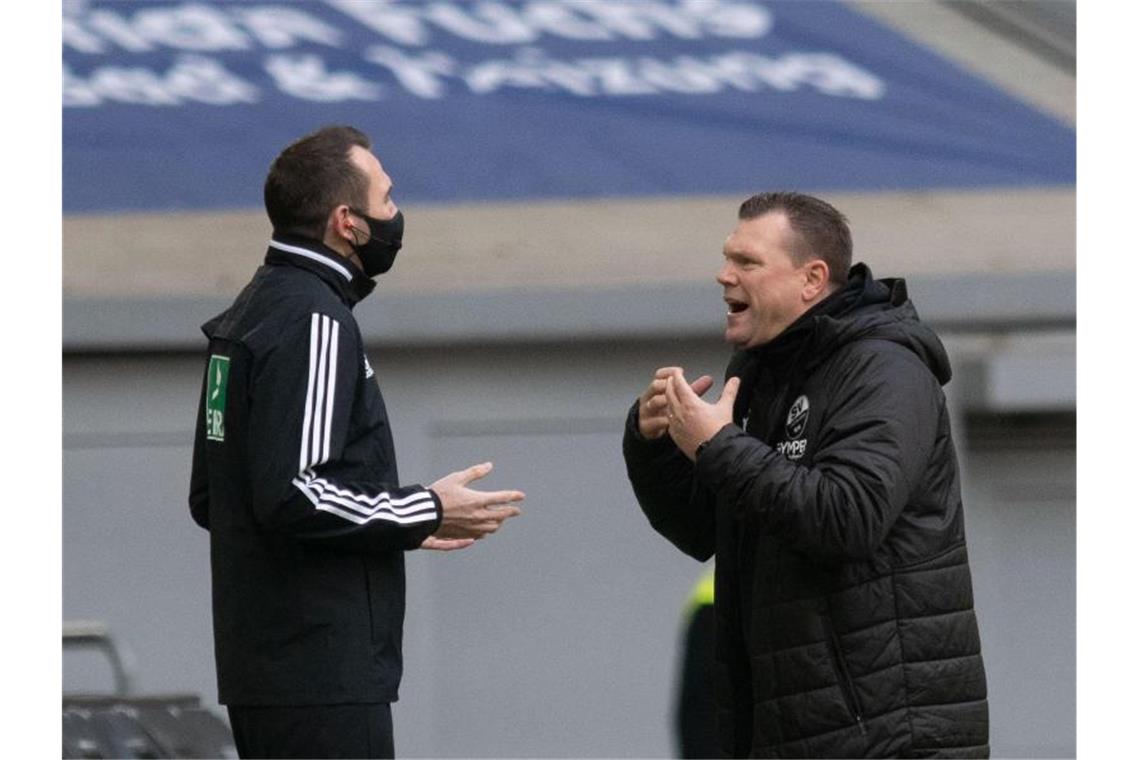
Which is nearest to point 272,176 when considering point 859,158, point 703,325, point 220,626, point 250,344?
point 250,344

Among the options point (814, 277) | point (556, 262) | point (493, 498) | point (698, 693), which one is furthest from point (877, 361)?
point (556, 262)

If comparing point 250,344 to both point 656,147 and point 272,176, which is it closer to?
point 272,176

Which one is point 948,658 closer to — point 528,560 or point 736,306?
point 736,306

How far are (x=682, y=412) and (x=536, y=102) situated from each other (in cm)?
614

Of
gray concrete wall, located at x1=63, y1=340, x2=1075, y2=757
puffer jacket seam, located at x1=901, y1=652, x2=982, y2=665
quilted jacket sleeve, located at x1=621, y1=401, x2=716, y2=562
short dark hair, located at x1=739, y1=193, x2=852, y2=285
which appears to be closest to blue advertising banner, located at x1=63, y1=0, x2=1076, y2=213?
gray concrete wall, located at x1=63, y1=340, x2=1075, y2=757

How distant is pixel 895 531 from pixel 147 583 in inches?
244

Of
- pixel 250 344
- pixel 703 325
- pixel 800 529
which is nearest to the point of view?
pixel 800 529

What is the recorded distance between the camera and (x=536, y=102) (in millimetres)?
9734

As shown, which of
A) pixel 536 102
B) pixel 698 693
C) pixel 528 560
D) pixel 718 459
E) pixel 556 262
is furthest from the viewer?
pixel 536 102

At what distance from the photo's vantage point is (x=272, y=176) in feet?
13.1

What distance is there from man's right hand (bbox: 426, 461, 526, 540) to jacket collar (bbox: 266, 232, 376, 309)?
41 cm

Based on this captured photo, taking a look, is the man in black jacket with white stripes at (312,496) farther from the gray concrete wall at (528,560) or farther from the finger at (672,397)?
the gray concrete wall at (528,560)

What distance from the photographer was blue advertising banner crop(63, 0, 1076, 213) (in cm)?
961

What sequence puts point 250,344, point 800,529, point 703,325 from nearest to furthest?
point 800,529
point 250,344
point 703,325
